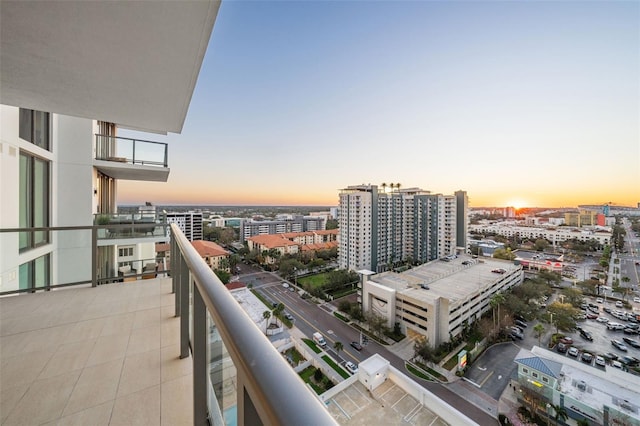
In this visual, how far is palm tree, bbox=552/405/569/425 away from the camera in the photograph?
9375mm

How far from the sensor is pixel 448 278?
18.6 metres

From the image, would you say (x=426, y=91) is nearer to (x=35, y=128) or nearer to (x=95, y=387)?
(x=35, y=128)

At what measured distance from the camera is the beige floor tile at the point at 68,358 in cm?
172

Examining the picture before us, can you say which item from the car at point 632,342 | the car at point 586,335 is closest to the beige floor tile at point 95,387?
the car at point 586,335

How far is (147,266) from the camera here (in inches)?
164

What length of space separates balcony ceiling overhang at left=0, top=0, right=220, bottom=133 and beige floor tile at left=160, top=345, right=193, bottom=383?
2.43m

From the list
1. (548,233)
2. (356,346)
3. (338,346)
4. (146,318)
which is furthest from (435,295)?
(548,233)

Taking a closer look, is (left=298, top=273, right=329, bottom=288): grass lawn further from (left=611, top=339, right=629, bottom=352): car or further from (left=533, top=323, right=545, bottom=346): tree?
(left=611, top=339, right=629, bottom=352): car

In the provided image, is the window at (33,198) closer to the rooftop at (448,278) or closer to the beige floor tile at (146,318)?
the beige floor tile at (146,318)

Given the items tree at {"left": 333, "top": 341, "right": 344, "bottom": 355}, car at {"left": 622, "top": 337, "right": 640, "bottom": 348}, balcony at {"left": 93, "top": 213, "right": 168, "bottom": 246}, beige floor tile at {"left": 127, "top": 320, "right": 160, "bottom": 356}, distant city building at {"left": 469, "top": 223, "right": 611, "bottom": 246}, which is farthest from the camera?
distant city building at {"left": 469, "top": 223, "right": 611, "bottom": 246}

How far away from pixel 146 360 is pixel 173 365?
9.2 inches

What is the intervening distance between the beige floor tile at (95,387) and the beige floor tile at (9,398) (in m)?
0.27

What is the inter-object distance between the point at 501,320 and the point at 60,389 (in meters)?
20.3

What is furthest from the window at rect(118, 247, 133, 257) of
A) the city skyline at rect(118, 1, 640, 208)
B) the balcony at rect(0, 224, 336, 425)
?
the city skyline at rect(118, 1, 640, 208)
